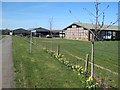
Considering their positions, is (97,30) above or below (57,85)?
above

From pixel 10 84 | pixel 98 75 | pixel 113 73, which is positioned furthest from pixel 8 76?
pixel 113 73

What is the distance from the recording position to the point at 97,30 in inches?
393

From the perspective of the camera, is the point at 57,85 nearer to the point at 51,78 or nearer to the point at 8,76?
the point at 51,78

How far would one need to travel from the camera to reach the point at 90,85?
9.44 metres

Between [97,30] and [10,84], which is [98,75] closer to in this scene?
[97,30]

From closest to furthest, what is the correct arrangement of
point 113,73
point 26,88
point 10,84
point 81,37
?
1. point 26,88
2. point 10,84
3. point 113,73
4. point 81,37

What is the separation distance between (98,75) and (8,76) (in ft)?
13.5

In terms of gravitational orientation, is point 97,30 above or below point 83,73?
above

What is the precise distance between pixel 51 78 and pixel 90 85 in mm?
2239

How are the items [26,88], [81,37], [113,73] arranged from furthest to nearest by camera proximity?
[81,37] < [113,73] < [26,88]

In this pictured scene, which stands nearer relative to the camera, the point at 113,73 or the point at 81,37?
the point at 113,73

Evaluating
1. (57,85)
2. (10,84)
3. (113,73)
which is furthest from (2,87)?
(113,73)

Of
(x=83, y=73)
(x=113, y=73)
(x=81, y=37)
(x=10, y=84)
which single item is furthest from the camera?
(x=81, y=37)

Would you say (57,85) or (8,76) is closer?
(57,85)
